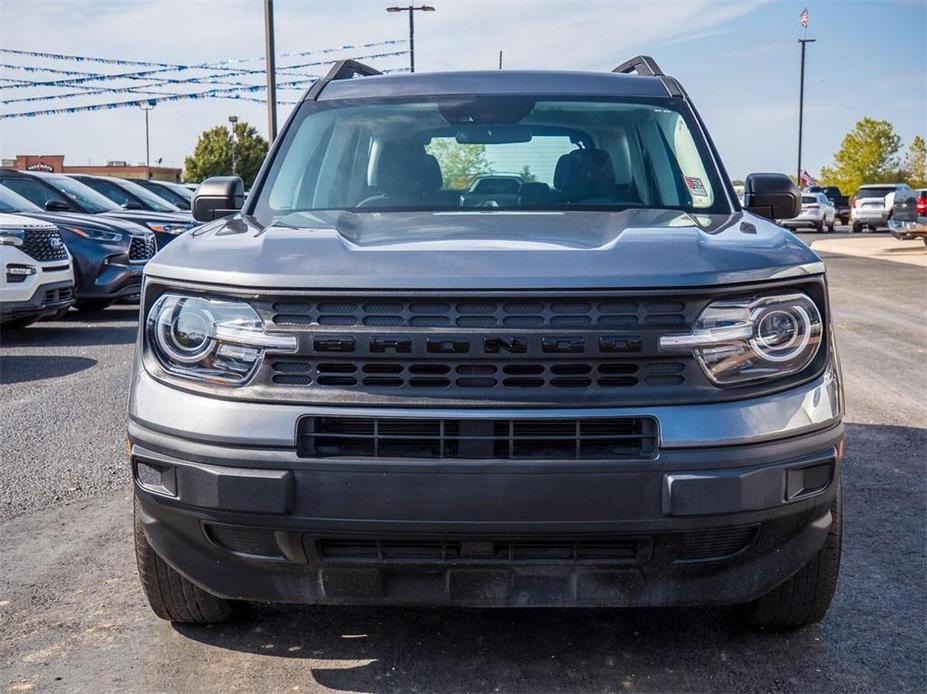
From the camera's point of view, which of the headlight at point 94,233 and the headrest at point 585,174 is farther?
the headlight at point 94,233

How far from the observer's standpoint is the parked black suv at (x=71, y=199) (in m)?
14.2

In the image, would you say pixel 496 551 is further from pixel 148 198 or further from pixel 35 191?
pixel 148 198

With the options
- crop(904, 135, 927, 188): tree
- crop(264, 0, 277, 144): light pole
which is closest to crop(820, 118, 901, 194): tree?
crop(904, 135, 927, 188): tree

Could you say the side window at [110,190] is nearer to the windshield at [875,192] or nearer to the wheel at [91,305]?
the wheel at [91,305]

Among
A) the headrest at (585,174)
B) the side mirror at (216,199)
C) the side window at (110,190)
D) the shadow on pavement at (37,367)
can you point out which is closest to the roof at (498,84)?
the headrest at (585,174)

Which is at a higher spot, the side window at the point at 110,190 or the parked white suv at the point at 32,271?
the side window at the point at 110,190

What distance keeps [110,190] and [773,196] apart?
1479 cm

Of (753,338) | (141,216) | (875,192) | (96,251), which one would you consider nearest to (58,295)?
(96,251)

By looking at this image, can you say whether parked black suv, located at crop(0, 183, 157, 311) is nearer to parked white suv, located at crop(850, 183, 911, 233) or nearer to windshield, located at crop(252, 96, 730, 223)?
windshield, located at crop(252, 96, 730, 223)

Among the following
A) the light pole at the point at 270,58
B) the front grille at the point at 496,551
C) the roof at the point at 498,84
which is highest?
the light pole at the point at 270,58

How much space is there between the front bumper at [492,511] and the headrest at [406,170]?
1458 mm

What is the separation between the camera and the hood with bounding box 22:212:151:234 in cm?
1252

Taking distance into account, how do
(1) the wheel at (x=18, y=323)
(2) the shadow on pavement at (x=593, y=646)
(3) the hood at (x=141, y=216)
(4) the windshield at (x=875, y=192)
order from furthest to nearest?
1. (4) the windshield at (x=875, y=192)
2. (3) the hood at (x=141, y=216)
3. (1) the wheel at (x=18, y=323)
4. (2) the shadow on pavement at (x=593, y=646)

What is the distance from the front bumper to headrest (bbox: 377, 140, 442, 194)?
1.46 meters
